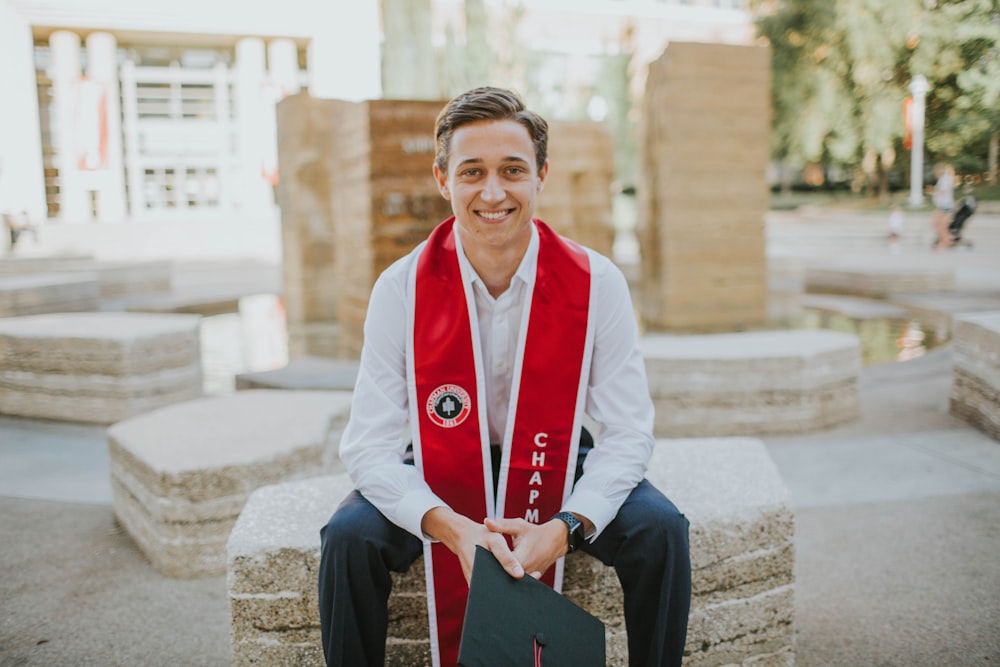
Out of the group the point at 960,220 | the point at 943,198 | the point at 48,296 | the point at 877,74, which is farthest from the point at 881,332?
the point at 48,296

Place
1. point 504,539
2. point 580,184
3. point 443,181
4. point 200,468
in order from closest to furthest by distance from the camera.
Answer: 1. point 504,539
2. point 443,181
3. point 200,468
4. point 580,184

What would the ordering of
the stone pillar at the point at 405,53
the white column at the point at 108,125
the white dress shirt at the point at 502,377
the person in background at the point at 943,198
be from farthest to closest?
the white column at the point at 108,125, the stone pillar at the point at 405,53, the person in background at the point at 943,198, the white dress shirt at the point at 502,377

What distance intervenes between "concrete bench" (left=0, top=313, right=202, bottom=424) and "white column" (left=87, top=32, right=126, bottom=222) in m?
32.2

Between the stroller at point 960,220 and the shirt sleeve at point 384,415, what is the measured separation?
1178cm

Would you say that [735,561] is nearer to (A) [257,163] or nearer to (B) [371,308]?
(B) [371,308]

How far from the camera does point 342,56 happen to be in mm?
37812

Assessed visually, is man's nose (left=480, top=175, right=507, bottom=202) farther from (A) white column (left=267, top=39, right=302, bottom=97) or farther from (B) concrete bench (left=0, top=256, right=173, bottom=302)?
(A) white column (left=267, top=39, right=302, bottom=97)

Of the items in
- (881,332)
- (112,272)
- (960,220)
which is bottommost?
(881,332)

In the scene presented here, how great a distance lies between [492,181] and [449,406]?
64 centimetres

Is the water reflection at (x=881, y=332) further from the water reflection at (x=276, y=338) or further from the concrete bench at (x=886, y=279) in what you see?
the concrete bench at (x=886, y=279)

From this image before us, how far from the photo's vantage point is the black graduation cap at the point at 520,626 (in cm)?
194

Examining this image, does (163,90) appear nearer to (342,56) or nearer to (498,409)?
(342,56)

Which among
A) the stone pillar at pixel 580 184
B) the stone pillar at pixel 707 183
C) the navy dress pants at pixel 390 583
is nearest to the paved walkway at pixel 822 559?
the navy dress pants at pixel 390 583

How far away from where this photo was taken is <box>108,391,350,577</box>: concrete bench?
360cm
